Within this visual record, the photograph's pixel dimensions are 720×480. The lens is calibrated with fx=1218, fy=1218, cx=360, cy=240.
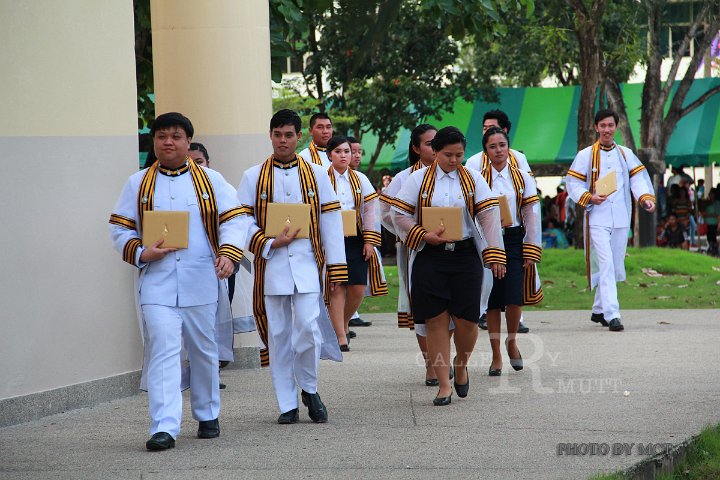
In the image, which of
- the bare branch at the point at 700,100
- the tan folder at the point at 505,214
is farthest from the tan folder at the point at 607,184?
the bare branch at the point at 700,100

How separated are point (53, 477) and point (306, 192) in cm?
245

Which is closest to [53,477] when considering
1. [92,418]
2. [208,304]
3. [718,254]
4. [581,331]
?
[208,304]

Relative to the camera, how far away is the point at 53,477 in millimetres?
5680

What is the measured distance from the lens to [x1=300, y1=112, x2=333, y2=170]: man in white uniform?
11.2 meters

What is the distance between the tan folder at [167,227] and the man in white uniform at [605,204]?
668 centimetres

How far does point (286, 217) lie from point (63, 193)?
5.15ft

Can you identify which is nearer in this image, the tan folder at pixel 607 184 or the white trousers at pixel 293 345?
the white trousers at pixel 293 345

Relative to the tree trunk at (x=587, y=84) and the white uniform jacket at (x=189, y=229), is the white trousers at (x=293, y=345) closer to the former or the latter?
the white uniform jacket at (x=189, y=229)

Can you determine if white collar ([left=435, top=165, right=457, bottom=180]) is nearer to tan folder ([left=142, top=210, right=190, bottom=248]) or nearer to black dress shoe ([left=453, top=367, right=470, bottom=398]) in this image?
black dress shoe ([left=453, top=367, right=470, bottom=398])

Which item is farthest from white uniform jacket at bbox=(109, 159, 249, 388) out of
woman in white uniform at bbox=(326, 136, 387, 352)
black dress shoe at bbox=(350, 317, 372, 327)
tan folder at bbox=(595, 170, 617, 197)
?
black dress shoe at bbox=(350, 317, 372, 327)

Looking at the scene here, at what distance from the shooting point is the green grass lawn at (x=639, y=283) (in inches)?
603

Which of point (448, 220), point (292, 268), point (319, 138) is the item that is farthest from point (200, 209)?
point (319, 138)

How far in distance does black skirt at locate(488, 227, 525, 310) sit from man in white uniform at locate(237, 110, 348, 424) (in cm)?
194

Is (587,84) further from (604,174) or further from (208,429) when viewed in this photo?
(208,429)
